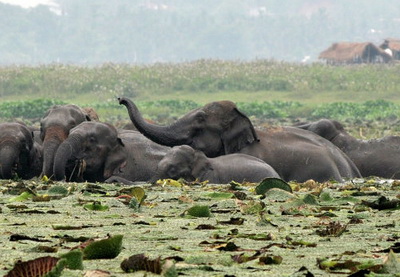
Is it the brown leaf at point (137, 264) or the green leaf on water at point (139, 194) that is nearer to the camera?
the brown leaf at point (137, 264)

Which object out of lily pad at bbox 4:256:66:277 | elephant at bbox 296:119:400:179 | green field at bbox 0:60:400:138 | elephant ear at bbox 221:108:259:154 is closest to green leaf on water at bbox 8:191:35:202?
lily pad at bbox 4:256:66:277

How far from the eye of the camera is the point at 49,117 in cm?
1140

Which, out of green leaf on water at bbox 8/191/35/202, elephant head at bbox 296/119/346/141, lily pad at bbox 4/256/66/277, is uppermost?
lily pad at bbox 4/256/66/277

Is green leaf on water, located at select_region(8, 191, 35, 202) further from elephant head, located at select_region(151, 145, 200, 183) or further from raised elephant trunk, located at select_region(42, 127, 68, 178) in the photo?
raised elephant trunk, located at select_region(42, 127, 68, 178)

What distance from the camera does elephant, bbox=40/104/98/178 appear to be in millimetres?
10805

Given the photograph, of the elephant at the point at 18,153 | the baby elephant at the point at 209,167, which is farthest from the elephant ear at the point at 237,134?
the elephant at the point at 18,153

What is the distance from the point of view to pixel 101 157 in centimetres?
1080

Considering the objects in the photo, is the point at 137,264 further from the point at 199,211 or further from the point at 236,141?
the point at 236,141

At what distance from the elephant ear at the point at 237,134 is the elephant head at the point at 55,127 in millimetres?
1471

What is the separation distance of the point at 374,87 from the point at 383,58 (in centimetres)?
1996

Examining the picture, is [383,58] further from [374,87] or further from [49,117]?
[49,117]

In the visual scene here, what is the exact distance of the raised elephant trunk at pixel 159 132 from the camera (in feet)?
37.8

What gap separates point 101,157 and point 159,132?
939 millimetres

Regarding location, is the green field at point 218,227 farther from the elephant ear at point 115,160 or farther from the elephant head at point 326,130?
Result: the elephant head at point 326,130
